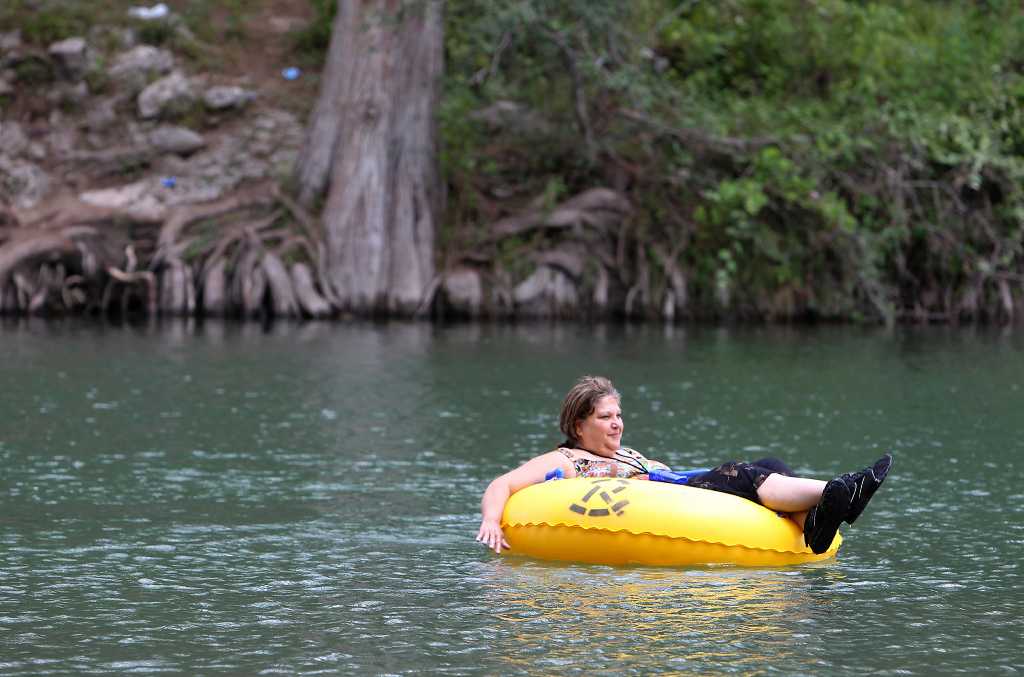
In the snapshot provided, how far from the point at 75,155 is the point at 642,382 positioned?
1501cm

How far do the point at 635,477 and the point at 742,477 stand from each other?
620mm

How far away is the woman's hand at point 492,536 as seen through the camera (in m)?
8.49

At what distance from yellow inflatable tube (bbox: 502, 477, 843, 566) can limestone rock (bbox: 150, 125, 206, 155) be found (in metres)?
22.1

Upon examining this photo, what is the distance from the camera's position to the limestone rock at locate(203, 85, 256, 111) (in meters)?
30.8

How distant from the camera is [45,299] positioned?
26422 mm

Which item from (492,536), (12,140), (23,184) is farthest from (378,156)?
(492,536)

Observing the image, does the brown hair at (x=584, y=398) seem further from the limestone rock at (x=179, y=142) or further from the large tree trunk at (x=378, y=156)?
the limestone rock at (x=179, y=142)

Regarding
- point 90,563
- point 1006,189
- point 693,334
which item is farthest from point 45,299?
point 90,563

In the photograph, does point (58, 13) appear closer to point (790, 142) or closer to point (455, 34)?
point (455, 34)

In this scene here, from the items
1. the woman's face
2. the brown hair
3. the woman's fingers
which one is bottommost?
the woman's fingers

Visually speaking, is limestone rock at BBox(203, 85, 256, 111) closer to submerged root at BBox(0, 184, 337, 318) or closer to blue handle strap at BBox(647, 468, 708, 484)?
submerged root at BBox(0, 184, 337, 318)

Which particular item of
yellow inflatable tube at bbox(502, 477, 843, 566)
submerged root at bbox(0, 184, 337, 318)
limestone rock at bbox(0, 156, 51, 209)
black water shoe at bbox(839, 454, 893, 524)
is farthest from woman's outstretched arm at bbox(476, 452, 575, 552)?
limestone rock at bbox(0, 156, 51, 209)

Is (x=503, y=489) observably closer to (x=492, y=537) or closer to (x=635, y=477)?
(x=492, y=537)

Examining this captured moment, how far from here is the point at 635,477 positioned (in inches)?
360
